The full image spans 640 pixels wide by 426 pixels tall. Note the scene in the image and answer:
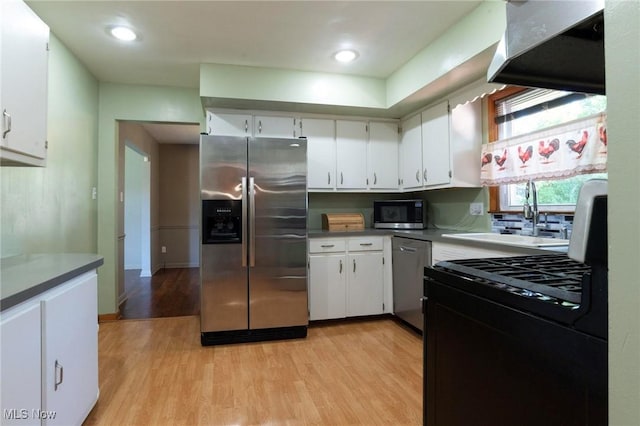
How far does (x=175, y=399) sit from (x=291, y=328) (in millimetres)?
1170

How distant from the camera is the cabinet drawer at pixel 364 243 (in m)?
3.31

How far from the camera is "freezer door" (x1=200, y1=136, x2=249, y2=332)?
284cm

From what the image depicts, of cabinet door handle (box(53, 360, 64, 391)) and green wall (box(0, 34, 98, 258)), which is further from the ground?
green wall (box(0, 34, 98, 258))

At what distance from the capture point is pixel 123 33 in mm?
2512

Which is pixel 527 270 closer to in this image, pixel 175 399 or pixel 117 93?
pixel 175 399

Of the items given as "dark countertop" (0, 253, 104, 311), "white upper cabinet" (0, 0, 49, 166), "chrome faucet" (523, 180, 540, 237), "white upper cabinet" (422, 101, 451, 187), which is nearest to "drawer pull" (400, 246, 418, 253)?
"white upper cabinet" (422, 101, 451, 187)

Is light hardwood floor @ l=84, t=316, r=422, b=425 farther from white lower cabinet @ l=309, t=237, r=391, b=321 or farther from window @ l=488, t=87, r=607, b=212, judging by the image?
window @ l=488, t=87, r=607, b=212

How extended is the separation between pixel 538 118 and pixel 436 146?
826 millimetres

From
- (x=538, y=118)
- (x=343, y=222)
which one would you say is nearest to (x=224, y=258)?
(x=343, y=222)

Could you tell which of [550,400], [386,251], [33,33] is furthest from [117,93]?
[550,400]

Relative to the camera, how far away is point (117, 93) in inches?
137

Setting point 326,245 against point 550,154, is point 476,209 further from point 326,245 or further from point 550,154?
point 326,245

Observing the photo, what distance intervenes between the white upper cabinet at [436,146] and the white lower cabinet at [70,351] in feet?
8.92

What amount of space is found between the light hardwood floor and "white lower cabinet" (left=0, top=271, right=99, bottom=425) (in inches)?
12.6
